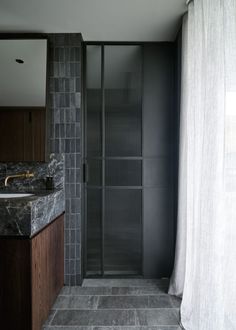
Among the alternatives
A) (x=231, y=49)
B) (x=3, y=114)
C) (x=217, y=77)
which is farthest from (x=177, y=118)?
(x=3, y=114)

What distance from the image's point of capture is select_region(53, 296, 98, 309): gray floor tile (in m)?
2.04

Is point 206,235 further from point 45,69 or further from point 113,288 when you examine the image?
point 45,69

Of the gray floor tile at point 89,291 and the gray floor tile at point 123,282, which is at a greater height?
the gray floor tile at point 123,282

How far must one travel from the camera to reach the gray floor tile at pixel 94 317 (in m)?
1.83

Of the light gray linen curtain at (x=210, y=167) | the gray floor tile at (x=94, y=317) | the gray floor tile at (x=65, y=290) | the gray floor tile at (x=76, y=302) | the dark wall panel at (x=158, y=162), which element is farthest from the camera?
the dark wall panel at (x=158, y=162)

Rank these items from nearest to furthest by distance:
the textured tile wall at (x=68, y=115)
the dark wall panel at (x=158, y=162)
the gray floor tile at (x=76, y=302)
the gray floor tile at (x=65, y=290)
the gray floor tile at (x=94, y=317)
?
the gray floor tile at (x=94, y=317) → the gray floor tile at (x=76, y=302) → the gray floor tile at (x=65, y=290) → the textured tile wall at (x=68, y=115) → the dark wall panel at (x=158, y=162)

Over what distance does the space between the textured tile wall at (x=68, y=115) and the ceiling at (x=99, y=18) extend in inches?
6.7

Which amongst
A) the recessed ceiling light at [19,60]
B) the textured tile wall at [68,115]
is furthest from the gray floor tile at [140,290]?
the recessed ceiling light at [19,60]

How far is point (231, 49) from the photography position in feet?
4.55

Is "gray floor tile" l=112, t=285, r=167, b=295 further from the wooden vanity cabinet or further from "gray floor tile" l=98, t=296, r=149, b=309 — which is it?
the wooden vanity cabinet

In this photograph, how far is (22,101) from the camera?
2.29m

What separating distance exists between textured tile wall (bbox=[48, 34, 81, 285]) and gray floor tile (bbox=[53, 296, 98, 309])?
0.20m

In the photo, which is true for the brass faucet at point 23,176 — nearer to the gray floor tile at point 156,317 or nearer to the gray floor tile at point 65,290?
the gray floor tile at point 65,290

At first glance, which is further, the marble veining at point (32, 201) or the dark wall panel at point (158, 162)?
the dark wall panel at point (158, 162)
